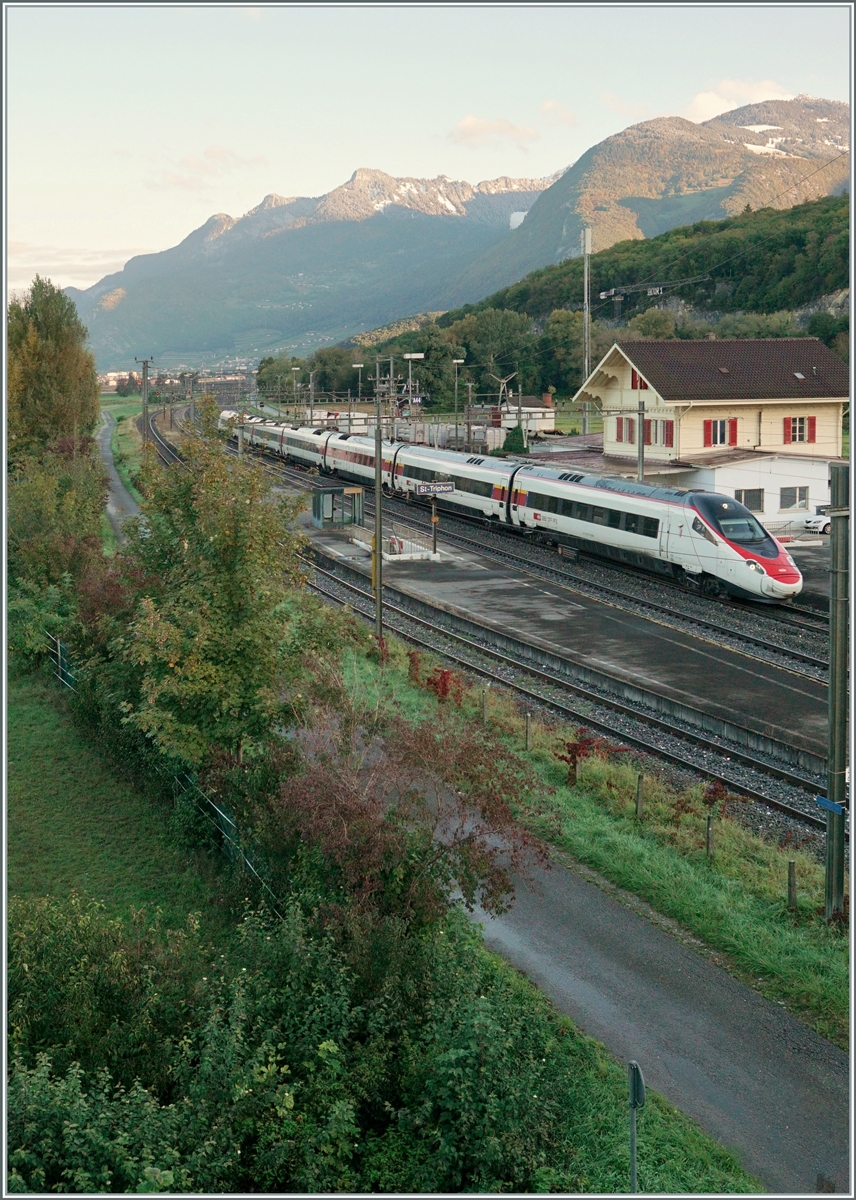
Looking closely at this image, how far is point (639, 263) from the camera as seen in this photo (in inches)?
4311

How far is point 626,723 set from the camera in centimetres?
2206

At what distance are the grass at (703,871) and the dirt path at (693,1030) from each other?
15.7 inches

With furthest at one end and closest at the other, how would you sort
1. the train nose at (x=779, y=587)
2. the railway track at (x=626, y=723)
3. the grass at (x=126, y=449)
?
the grass at (x=126, y=449) < the train nose at (x=779, y=587) < the railway track at (x=626, y=723)

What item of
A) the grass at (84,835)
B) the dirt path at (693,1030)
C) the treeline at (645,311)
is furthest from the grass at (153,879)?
the treeline at (645,311)

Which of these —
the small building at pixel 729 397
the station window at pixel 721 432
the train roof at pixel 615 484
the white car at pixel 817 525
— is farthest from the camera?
the station window at pixel 721 432

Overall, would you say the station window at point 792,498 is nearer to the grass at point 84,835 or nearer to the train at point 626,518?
the train at point 626,518

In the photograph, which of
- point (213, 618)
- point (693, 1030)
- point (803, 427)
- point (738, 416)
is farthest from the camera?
point (803, 427)

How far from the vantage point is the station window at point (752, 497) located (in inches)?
1702

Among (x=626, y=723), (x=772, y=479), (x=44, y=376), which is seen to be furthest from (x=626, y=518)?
(x=44, y=376)

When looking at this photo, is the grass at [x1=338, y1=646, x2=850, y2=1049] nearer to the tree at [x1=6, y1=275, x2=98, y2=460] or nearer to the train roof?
the train roof

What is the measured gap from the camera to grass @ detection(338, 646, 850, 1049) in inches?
476

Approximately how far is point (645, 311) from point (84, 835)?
95.7 meters

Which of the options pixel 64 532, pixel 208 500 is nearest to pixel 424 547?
pixel 64 532

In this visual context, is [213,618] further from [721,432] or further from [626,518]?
[721,432]
